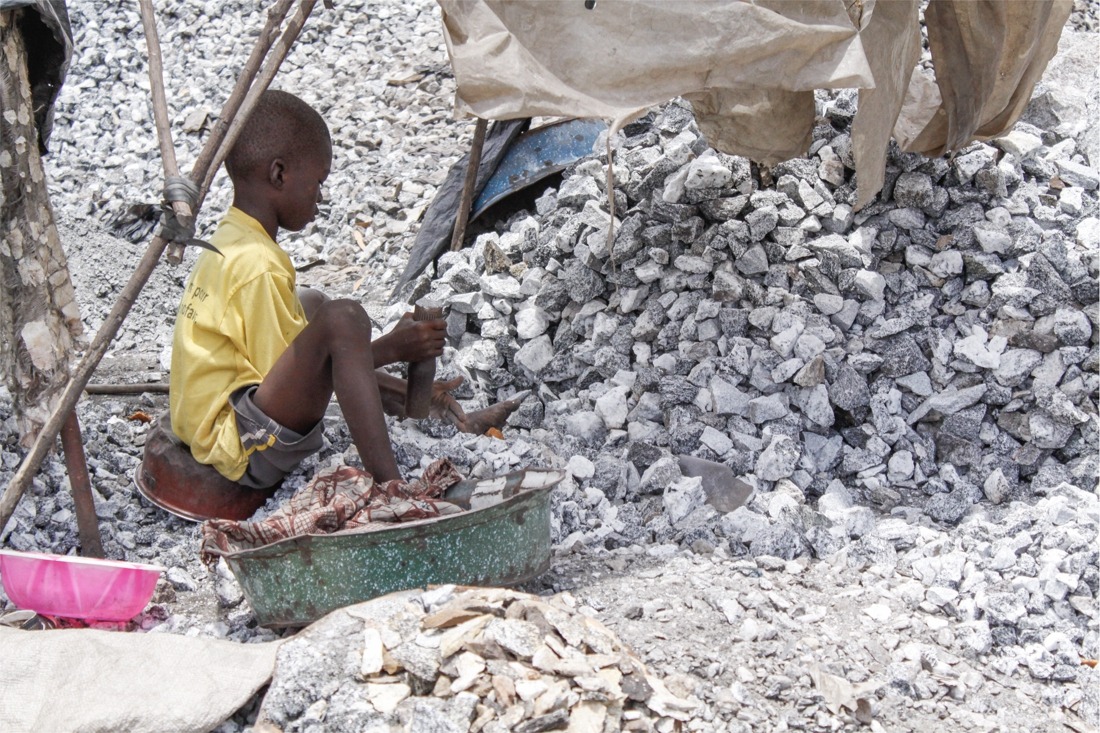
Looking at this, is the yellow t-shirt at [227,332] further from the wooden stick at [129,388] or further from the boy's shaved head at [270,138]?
the wooden stick at [129,388]

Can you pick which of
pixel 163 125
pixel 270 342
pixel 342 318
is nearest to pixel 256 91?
pixel 163 125

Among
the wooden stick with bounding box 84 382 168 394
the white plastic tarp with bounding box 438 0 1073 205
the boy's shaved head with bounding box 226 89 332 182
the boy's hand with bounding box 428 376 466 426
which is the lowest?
the boy's hand with bounding box 428 376 466 426

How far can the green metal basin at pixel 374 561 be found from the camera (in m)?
2.29

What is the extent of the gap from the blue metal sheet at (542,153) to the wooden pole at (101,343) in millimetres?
1998

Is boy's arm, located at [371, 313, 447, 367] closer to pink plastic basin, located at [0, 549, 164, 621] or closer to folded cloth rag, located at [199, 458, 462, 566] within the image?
folded cloth rag, located at [199, 458, 462, 566]

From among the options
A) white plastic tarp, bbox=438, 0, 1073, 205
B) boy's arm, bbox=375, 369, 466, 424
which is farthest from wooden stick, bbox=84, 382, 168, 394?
white plastic tarp, bbox=438, 0, 1073, 205

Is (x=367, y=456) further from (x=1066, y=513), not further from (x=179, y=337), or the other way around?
(x=1066, y=513)

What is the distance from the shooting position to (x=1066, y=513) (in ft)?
9.37

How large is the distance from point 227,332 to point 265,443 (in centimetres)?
32

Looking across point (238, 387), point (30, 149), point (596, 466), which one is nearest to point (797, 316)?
point (596, 466)

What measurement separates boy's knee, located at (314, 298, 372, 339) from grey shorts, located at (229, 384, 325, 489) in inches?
14.3

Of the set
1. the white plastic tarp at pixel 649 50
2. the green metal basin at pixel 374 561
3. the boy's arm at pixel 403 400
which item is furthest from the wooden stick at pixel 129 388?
the white plastic tarp at pixel 649 50

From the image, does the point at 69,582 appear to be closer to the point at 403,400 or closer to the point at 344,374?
the point at 344,374

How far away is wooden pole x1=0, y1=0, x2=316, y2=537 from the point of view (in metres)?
2.54
